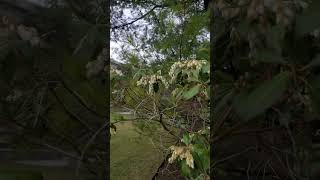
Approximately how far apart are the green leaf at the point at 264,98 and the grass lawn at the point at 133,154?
114 centimetres

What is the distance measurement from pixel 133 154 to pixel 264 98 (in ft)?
4.08

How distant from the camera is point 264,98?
0.97ft

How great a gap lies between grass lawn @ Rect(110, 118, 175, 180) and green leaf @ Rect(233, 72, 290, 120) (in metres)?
1.14

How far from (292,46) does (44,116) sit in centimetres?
40

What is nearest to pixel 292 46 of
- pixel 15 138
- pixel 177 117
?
pixel 15 138

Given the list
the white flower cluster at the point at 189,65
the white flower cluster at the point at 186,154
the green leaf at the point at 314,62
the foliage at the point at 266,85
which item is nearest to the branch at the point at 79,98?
the foliage at the point at 266,85

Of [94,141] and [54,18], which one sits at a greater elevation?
[54,18]

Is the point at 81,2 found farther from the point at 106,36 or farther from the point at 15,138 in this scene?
the point at 15,138

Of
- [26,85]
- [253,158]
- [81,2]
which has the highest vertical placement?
[81,2]

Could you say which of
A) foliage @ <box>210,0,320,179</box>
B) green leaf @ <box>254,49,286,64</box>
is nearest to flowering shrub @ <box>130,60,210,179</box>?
A: foliage @ <box>210,0,320,179</box>

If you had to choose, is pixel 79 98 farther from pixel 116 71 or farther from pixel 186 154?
pixel 116 71

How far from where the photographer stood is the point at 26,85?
568mm

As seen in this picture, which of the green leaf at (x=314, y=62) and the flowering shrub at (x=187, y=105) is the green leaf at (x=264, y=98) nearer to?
the green leaf at (x=314, y=62)

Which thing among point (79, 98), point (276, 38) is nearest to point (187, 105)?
point (79, 98)
